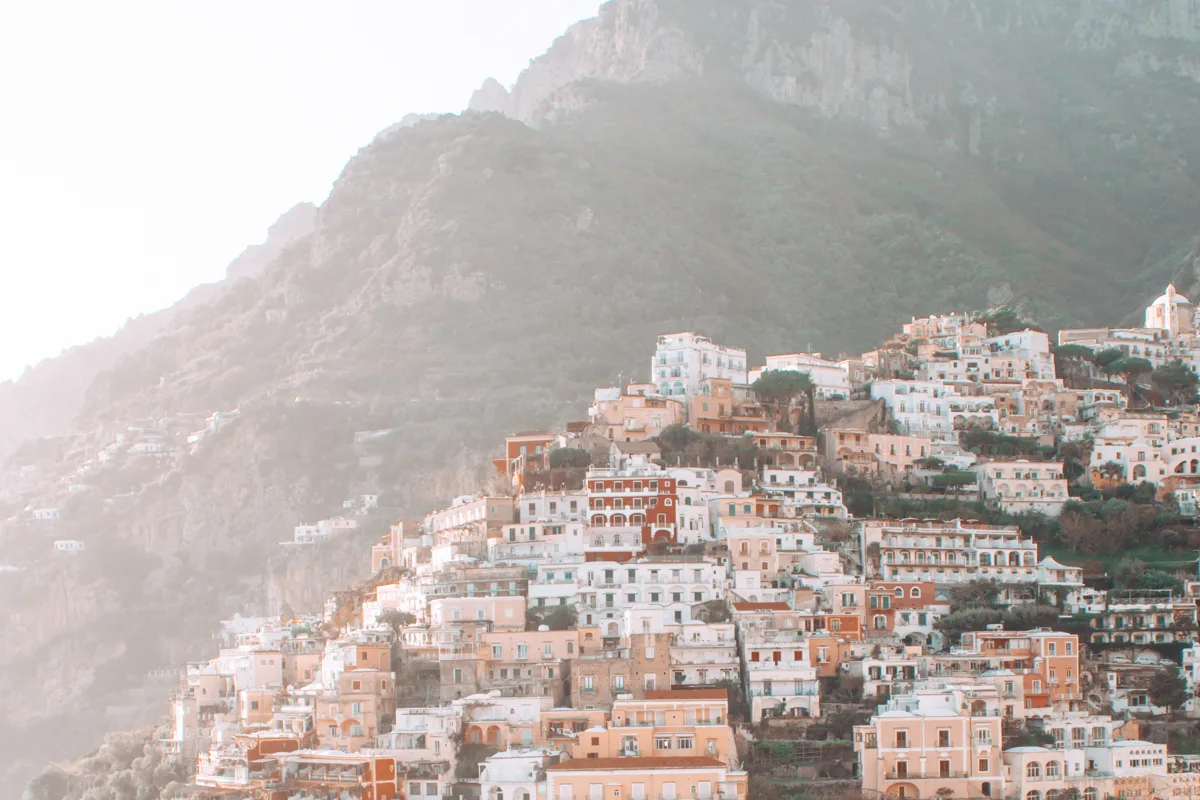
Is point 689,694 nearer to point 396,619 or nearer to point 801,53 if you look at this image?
point 396,619

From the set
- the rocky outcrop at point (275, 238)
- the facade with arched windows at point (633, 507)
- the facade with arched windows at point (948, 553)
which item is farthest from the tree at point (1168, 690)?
the rocky outcrop at point (275, 238)

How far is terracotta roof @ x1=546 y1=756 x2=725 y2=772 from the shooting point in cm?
5575

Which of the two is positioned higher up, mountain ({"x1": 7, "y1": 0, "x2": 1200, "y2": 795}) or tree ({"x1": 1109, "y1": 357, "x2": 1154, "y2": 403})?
mountain ({"x1": 7, "y1": 0, "x2": 1200, "y2": 795})

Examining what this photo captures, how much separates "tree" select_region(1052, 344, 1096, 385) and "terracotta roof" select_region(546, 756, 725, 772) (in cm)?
4401

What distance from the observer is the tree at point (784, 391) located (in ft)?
286

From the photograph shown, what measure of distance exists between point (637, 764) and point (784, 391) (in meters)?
33.7

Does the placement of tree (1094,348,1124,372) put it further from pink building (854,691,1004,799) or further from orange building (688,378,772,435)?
pink building (854,691,1004,799)

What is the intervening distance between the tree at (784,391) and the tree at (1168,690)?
2352 cm

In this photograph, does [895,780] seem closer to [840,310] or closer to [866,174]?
[840,310]

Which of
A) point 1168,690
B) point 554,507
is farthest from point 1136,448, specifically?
point 554,507

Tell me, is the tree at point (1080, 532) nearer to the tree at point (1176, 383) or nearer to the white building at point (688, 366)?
the white building at point (688, 366)

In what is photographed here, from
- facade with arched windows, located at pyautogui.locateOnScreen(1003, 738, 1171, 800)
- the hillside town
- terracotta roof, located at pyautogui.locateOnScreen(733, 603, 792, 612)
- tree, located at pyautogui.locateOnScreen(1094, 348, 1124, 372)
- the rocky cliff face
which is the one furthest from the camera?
the rocky cliff face

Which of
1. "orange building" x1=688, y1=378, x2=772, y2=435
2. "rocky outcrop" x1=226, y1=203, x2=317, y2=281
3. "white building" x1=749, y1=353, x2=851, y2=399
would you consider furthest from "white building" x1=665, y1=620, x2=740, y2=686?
"rocky outcrop" x1=226, y1=203, x2=317, y2=281

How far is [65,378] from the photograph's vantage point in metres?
176
